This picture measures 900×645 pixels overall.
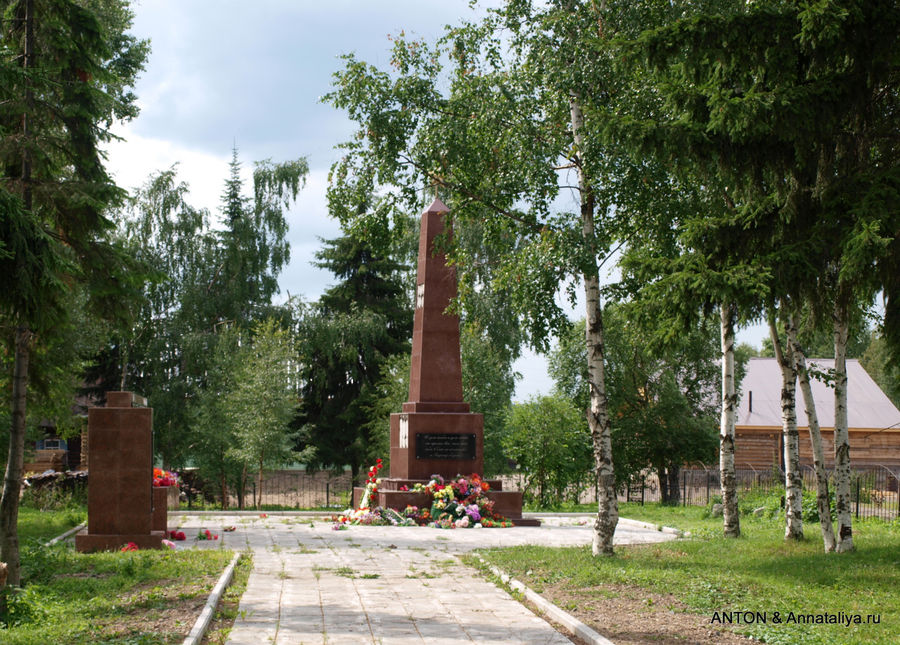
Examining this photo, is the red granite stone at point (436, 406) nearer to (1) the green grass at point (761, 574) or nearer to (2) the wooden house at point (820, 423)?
(1) the green grass at point (761, 574)

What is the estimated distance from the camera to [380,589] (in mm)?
9594

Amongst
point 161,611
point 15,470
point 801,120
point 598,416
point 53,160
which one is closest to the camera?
point 161,611

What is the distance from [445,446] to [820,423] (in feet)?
87.1

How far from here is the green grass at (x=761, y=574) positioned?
7.17 metres

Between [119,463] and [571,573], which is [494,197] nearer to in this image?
[571,573]

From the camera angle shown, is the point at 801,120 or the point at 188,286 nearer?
the point at 801,120

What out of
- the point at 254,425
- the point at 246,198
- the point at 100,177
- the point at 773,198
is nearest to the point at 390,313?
the point at 246,198

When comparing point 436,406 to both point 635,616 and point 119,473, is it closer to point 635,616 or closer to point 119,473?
point 119,473

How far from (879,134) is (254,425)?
1977 cm

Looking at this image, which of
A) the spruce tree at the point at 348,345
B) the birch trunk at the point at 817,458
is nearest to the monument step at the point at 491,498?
the birch trunk at the point at 817,458

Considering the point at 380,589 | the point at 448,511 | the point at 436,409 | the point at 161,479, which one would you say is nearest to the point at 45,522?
the point at 161,479

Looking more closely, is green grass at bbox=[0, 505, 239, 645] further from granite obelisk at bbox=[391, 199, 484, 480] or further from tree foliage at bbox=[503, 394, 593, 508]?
tree foliage at bbox=[503, 394, 593, 508]

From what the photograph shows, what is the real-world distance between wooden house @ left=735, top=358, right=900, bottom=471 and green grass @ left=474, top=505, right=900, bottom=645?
24.9 m

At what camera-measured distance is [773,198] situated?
926 cm
